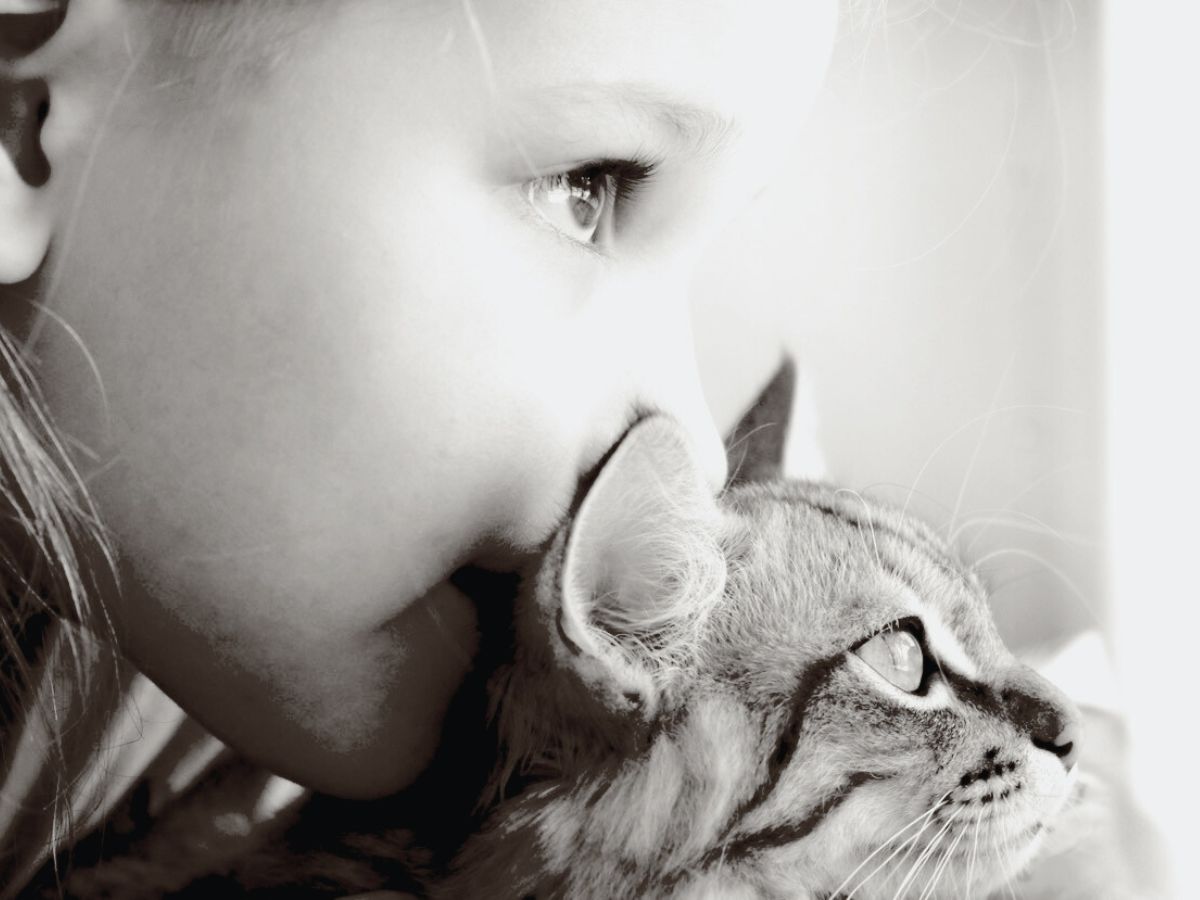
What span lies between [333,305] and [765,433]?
270mm

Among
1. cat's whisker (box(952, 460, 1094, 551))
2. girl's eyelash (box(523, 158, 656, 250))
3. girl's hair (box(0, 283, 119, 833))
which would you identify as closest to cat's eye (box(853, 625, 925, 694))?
cat's whisker (box(952, 460, 1094, 551))

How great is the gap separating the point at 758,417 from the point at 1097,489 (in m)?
0.17

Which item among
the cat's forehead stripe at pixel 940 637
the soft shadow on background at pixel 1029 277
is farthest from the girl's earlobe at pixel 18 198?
the cat's forehead stripe at pixel 940 637

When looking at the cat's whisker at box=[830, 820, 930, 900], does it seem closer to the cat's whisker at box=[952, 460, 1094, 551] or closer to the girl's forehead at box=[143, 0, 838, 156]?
the cat's whisker at box=[952, 460, 1094, 551]

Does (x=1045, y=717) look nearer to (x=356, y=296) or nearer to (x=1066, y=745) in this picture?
(x=1066, y=745)

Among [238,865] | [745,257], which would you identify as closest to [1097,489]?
[745,257]

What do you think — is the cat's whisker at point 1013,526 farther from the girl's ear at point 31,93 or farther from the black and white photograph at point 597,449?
the girl's ear at point 31,93

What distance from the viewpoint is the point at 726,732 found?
1.34 feet

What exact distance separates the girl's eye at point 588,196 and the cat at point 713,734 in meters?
0.09

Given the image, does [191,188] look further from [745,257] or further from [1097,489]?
[1097,489]

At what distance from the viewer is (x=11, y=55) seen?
0.37 meters

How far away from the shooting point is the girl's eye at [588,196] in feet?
1.36

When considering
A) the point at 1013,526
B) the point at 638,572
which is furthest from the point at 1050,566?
the point at 638,572

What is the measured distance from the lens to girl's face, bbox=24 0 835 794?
37 cm
